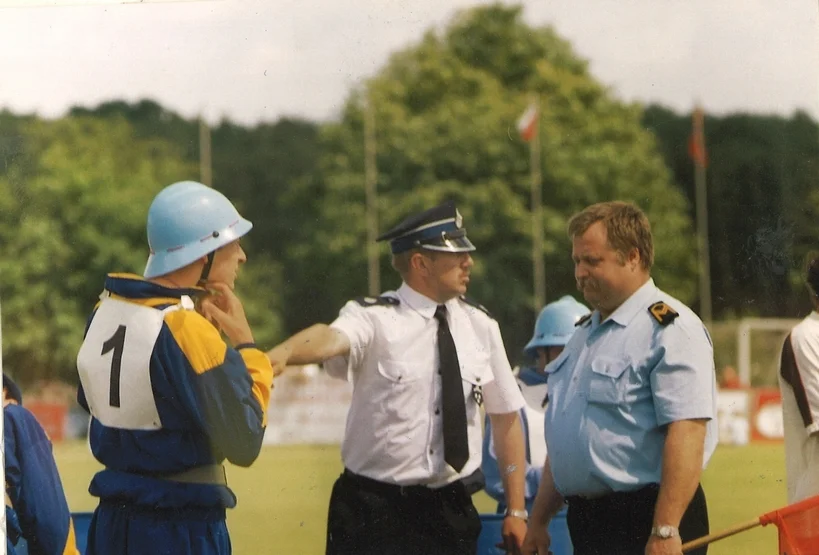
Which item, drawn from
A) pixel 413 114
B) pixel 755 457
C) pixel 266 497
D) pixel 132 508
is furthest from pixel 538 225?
pixel 132 508

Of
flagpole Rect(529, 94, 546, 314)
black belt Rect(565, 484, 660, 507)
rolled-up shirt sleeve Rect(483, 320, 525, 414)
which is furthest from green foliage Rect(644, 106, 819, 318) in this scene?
flagpole Rect(529, 94, 546, 314)

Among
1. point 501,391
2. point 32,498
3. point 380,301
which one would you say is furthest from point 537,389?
point 32,498

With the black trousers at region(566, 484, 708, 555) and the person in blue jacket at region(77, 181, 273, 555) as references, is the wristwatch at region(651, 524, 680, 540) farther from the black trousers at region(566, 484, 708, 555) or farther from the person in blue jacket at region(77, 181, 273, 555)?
the person in blue jacket at region(77, 181, 273, 555)

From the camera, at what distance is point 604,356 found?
3.37 metres

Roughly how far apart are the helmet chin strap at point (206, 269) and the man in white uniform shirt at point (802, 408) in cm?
186

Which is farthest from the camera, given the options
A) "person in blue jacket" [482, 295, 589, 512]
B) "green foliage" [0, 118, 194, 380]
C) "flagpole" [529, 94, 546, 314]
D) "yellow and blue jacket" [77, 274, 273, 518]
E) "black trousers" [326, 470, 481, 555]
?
"flagpole" [529, 94, 546, 314]

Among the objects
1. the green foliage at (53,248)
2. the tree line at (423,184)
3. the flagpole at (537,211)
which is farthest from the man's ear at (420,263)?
the flagpole at (537,211)

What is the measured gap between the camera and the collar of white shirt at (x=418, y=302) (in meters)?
3.88

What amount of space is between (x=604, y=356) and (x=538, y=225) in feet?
43.4

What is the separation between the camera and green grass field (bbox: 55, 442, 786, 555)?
4.07 meters

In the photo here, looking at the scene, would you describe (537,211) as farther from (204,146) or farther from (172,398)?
(172,398)

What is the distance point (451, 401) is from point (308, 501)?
1161 millimetres

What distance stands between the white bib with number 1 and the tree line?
2.96 ft

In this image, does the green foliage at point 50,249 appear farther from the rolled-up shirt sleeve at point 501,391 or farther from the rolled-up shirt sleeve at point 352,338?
the rolled-up shirt sleeve at point 501,391
